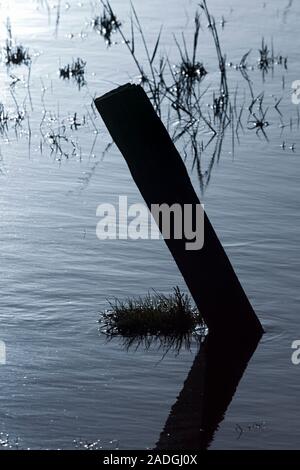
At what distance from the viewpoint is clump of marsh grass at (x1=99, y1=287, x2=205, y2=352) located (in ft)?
25.9

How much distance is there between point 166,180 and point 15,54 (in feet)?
35.1

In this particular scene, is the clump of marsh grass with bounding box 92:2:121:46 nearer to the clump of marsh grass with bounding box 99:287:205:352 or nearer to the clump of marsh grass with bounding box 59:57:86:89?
the clump of marsh grass with bounding box 59:57:86:89

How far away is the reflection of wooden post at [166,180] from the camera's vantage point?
24.0ft

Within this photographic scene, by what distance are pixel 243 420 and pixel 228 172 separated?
17.9ft

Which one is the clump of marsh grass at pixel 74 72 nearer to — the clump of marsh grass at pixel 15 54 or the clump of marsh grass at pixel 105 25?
the clump of marsh grass at pixel 15 54

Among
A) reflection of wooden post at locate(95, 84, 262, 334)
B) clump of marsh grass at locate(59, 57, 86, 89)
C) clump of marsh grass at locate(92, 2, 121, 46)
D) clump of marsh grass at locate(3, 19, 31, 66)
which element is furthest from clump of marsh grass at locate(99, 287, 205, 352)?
clump of marsh grass at locate(92, 2, 121, 46)

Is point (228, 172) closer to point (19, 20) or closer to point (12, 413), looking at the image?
point (12, 413)

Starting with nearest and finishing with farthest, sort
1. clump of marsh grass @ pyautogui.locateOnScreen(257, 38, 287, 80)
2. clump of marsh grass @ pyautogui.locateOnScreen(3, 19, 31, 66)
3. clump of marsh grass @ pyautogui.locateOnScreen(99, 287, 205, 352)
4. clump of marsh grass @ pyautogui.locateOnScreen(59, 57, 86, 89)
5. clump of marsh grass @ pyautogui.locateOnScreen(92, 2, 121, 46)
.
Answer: clump of marsh grass @ pyautogui.locateOnScreen(99, 287, 205, 352)
clump of marsh grass @ pyautogui.locateOnScreen(59, 57, 86, 89)
clump of marsh grass @ pyautogui.locateOnScreen(257, 38, 287, 80)
clump of marsh grass @ pyautogui.locateOnScreen(3, 19, 31, 66)
clump of marsh grass @ pyautogui.locateOnScreen(92, 2, 121, 46)

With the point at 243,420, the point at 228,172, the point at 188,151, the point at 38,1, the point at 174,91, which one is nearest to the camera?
the point at 243,420

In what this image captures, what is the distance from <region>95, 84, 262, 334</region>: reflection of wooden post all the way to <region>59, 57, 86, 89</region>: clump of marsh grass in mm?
8591

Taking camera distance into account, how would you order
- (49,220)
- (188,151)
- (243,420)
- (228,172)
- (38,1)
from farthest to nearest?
1. (38,1)
2. (188,151)
3. (228,172)
4. (49,220)
5. (243,420)

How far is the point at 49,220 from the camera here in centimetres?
1054

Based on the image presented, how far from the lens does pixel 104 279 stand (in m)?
8.98
